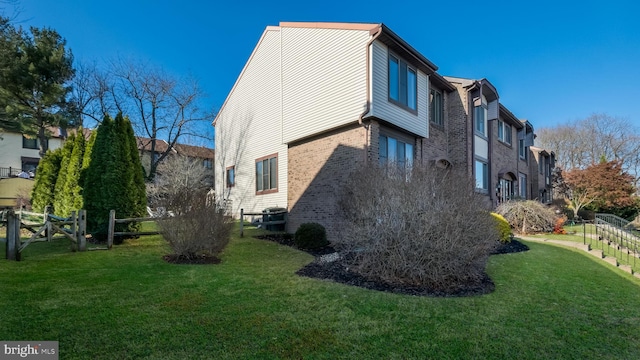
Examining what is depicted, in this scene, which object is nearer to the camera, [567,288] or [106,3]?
[567,288]

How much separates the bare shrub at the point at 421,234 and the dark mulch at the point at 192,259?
3.27m

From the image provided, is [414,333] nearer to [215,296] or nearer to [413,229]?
[413,229]

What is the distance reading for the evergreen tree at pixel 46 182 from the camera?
14992 mm

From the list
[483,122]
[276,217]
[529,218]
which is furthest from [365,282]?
[483,122]

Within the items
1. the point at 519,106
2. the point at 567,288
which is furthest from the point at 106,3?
the point at 519,106

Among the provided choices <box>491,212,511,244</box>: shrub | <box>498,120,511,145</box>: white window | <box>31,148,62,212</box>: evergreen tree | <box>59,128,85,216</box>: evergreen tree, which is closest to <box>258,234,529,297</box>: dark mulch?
<box>491,212,511,244</box>: shrub

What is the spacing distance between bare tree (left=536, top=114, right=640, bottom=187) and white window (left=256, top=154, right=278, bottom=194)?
39.9m

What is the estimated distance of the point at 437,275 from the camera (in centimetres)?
593

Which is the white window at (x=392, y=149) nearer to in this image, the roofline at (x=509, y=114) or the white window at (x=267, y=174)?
the white window at (x=267, y=174)

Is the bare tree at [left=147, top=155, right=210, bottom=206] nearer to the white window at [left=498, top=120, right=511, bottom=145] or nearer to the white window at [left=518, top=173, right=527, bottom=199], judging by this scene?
the white window at [left=498, top=120, right=511, bottom=145]

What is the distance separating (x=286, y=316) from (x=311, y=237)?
19.6ft

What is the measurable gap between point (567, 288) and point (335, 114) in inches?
322

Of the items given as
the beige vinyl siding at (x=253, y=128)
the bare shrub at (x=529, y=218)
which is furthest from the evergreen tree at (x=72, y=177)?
the bare shrub at (x=529, y=218)

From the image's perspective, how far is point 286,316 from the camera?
4352 millimetres
